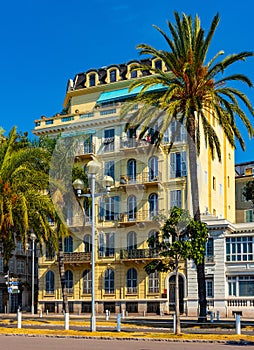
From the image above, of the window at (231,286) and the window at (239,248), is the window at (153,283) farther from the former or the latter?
the window at (239,248)

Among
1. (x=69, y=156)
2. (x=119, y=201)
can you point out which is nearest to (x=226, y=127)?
(x=69, y=156)

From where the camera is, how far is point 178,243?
91.9 ft

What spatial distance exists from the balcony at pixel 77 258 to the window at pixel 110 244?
74.2 inches

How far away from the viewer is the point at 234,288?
2037 inches

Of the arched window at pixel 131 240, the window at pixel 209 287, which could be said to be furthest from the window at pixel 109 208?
the window at pixel 209 287

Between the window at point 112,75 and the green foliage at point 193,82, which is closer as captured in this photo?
the green foliage at point 193,82

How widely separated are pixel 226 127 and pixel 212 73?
10.8ft

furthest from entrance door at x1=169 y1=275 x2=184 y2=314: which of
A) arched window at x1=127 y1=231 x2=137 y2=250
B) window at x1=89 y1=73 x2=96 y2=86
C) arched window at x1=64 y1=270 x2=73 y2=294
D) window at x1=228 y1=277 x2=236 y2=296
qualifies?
window at x1=89 y1=73 x2=96 y2=86

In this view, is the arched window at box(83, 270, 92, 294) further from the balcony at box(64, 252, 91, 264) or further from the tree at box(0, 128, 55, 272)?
the tree at box(0, 128, 55, 272)

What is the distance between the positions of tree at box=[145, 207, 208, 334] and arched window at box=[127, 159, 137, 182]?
2639 centimetres

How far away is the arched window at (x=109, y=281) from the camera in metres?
58.5

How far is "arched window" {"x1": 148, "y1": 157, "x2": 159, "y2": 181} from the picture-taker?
181 ft

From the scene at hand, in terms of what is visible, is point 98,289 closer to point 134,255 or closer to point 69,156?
point 134,255

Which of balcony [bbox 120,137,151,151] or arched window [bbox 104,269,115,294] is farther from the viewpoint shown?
arched window [bbox 104,269,115,294]
